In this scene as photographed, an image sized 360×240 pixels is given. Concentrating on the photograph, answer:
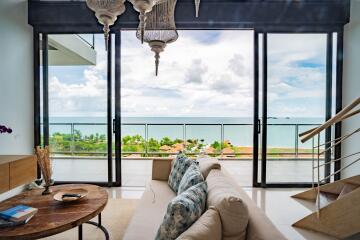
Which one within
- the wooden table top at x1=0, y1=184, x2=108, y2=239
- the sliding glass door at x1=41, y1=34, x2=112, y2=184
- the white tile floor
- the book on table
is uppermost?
the sliding glass door at x1=41, y1=34, x2=112, y2=184

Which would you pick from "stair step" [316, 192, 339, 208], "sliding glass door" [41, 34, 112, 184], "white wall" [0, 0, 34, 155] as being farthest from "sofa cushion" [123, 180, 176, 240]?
"white wall" [0, 0, 34, 155]

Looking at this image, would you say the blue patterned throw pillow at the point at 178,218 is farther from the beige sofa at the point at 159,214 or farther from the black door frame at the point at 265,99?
the black door frame at the point at 265,99

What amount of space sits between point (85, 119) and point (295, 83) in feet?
12.5

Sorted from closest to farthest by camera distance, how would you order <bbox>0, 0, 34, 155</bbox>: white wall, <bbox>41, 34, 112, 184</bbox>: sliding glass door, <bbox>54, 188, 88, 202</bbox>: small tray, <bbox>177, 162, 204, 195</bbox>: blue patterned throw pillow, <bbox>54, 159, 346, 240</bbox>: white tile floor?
<bbox>177, 162, 204, 195</bbox>: blue patterned throw pillow, <bbox>54, 188, 88, 202</bbox>: small tray, <bbox>54, 159, 346, 240</bbox>: white tile floor, <bbox>0, 0, 34, 155</bbox>: white wall, <bbox>41, 34, 112, 184</bbox>: sliding glass door

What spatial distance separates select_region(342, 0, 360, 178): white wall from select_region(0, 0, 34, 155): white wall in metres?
5.19

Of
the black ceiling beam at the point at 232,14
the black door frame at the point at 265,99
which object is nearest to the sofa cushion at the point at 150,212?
the black door frame at the point at 265,99

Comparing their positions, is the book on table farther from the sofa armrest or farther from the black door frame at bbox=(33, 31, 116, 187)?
the black door frame at bbox=(33, 31, 116, 187)

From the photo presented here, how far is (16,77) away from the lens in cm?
378

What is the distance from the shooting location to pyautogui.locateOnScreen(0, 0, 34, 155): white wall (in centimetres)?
355

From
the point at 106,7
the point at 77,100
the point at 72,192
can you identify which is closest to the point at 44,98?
the point at 77,100

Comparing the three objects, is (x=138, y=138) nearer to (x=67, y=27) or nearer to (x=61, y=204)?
(x=67, y=27)

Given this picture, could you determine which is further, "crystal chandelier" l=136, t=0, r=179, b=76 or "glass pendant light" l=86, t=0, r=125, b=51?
"crystal chandelier" l=136, t=0, r=179, b=76

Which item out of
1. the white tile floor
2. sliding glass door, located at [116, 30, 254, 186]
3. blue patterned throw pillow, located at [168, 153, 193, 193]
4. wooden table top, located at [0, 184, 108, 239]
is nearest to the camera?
wooden table top, located at [0, 184, 108, 239]

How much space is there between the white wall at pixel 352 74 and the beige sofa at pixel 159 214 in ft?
9.08
